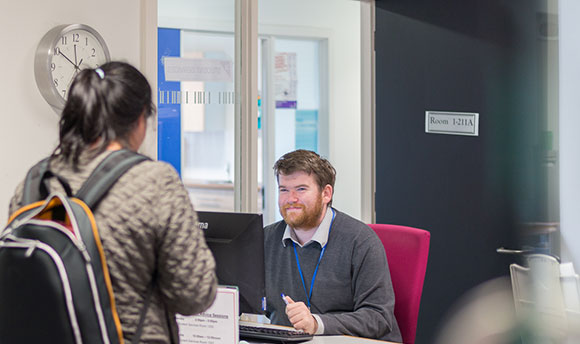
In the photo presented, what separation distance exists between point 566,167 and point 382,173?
2176 mm

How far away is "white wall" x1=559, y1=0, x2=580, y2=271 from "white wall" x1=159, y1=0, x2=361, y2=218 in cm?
233

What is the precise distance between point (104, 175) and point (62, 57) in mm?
1835

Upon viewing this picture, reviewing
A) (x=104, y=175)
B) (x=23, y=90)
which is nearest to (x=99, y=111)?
(x=104, y=175)

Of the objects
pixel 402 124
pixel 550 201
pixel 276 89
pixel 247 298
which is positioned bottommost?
pixel 247 298

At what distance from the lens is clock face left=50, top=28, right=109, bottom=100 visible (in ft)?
9.57

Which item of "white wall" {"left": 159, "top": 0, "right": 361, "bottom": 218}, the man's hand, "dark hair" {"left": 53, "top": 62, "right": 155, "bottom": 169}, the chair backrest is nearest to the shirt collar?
the chair backrest

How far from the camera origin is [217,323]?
1962mm

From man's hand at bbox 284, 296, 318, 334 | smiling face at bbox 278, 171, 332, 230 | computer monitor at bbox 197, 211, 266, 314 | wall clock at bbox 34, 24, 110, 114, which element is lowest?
man's hand at bbox 284, 296, 318, 334

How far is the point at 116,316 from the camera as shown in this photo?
1.27m

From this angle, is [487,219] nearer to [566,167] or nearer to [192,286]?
[566,167]

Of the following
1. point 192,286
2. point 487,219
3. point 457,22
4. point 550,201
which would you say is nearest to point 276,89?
point 457,22

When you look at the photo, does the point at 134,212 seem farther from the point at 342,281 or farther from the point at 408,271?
the point at 408,271

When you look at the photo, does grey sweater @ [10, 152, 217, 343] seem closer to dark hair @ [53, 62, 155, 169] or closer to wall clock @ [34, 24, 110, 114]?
dark hair @ [53, 62, 155, 169]

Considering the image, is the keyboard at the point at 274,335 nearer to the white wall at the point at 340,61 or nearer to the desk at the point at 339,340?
the desk at the point at 339,340
